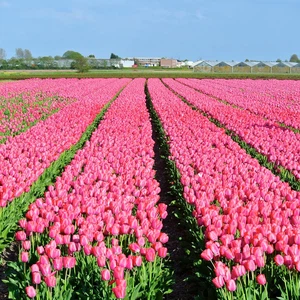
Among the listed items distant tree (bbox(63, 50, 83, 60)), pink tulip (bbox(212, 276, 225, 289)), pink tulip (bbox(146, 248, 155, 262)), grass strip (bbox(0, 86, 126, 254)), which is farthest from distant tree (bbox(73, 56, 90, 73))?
pink tulip (bbox(212, 276, 225, 289))

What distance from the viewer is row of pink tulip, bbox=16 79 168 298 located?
355cm

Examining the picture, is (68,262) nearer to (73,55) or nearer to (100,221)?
(100,221)

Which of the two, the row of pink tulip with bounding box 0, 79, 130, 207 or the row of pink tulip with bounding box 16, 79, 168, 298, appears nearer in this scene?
the row of pink tulip with bounding box 16, 79, 168, 298

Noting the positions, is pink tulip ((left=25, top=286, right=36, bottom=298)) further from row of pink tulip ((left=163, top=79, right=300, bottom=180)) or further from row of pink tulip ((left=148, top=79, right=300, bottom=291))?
row of pink tulip ((left=163, top=79, right=300, bottom=180))

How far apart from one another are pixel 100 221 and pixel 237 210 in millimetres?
1340

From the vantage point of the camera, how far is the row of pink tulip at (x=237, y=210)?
3.59 m

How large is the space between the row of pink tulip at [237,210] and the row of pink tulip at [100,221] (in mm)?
448

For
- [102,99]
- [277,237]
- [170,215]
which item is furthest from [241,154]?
[102,99]

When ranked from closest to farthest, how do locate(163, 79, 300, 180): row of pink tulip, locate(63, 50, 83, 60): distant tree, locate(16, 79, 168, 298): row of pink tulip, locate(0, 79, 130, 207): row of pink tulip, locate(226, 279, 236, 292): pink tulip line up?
1. locate(226, 279, 236, 292): pink tulip
2. locate(16, 79, 168, 298): row of pink tulip
3. locate(0, 79, 130, 207): row of pink tulip
4. locate(163, 79, 300, 180): row of pink tulip
5. locate(63, 50, 83, 60): distant tree

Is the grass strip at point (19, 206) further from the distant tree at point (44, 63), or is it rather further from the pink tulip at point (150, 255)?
the distant tree at point (44, 63)

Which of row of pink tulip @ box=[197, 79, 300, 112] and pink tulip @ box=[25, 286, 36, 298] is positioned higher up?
pink tulip @ box=[25, 286, 36, 298]

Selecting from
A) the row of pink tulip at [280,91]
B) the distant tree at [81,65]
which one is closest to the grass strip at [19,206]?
the row of pink tulip at [280,91]

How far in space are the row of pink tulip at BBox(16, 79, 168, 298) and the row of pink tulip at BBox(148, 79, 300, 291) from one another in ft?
1.47

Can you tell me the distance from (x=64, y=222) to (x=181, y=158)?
3.46 m
